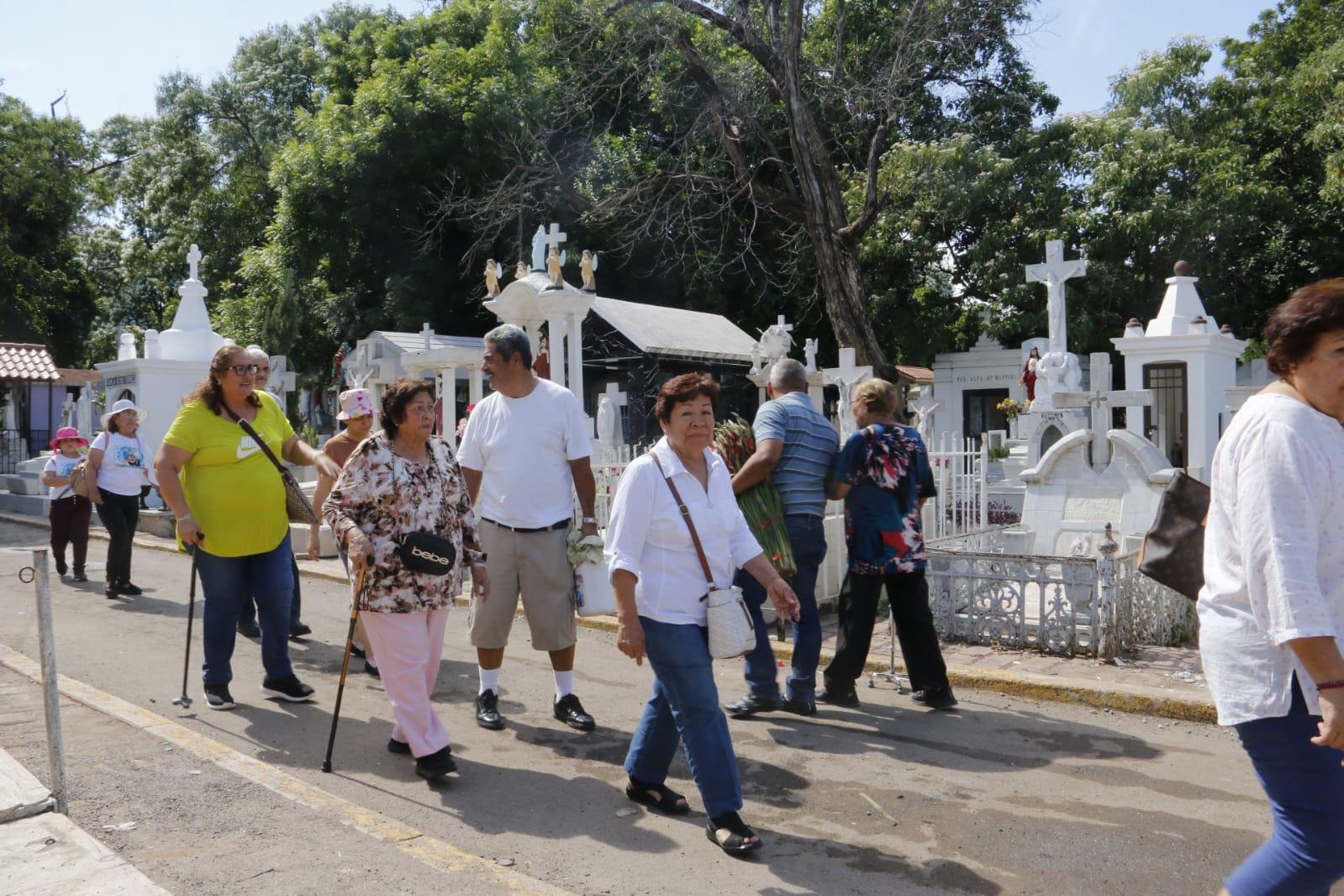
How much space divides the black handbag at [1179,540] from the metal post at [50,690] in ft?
12.9

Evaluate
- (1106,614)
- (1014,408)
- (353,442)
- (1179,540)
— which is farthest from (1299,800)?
(1014,408)

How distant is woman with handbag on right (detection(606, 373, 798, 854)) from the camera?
149 inches

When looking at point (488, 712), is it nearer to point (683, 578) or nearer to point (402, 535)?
point (402, 535)

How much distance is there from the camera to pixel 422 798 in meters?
4.41

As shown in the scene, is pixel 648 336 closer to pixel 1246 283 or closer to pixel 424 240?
pixel 424 240

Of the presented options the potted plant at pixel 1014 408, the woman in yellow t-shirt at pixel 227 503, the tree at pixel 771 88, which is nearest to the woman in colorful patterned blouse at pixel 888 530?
the woman in yellow t-shirt at pixel 227 503

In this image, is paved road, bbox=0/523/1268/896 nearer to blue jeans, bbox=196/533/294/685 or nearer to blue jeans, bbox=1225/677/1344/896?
blue jeans, bbox=196/533/294/685

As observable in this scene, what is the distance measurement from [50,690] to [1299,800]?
4166 millimetres

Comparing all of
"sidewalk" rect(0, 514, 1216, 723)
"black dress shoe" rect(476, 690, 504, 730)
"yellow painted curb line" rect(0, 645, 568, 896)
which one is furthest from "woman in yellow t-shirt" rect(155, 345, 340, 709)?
"sidewalk" rect(0, 514, 1216, 723)

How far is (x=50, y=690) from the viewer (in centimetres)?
408

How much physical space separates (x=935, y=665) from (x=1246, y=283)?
24.5m

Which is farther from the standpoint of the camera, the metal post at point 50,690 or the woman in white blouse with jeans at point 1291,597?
the metal post at point 50,690

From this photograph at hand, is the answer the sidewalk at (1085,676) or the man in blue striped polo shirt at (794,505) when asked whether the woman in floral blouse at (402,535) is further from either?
the sidewalk at (1085,676)

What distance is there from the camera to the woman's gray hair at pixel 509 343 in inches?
204
